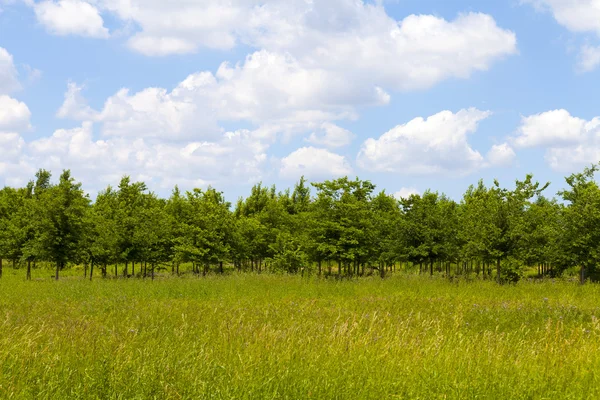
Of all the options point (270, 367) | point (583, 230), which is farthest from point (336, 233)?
point (270, 367)

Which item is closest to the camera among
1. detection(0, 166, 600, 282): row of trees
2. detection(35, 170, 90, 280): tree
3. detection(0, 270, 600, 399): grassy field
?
detection(0, 270, 600, 399): grassy field

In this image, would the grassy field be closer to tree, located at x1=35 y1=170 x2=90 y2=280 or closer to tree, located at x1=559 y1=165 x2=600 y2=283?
tree, located at x1=559 y1=165 x2=600 y2=283

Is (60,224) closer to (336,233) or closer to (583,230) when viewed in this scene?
(336,233)

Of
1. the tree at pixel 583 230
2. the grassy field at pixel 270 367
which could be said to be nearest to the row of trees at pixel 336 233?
the tree at pixel 583 230

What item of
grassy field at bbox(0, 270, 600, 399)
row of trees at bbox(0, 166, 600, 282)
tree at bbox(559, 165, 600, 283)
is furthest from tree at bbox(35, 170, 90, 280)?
tree at bbox(559, 165, 600, 283)

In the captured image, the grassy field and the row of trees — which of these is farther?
the row of trees

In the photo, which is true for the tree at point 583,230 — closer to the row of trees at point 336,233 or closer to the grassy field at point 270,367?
the row of trees at point 336,233

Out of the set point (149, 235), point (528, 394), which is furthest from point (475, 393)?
point (149, 235)

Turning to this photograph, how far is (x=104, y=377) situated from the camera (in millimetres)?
4539

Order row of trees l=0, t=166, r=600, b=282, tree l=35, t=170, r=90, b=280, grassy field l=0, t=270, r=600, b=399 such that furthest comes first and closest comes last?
tree l=35, t=170, r=90, b=280 < row of trees l=0, t=166, r=600, b=282 < grassy field l=0, t=270, r=600, b=399

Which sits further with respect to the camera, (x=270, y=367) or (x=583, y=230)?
(x=583, y=230)

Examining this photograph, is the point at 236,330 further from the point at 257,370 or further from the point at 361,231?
the point at 361,231

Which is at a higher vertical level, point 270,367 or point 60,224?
point 60,224

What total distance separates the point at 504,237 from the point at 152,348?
2104cm
